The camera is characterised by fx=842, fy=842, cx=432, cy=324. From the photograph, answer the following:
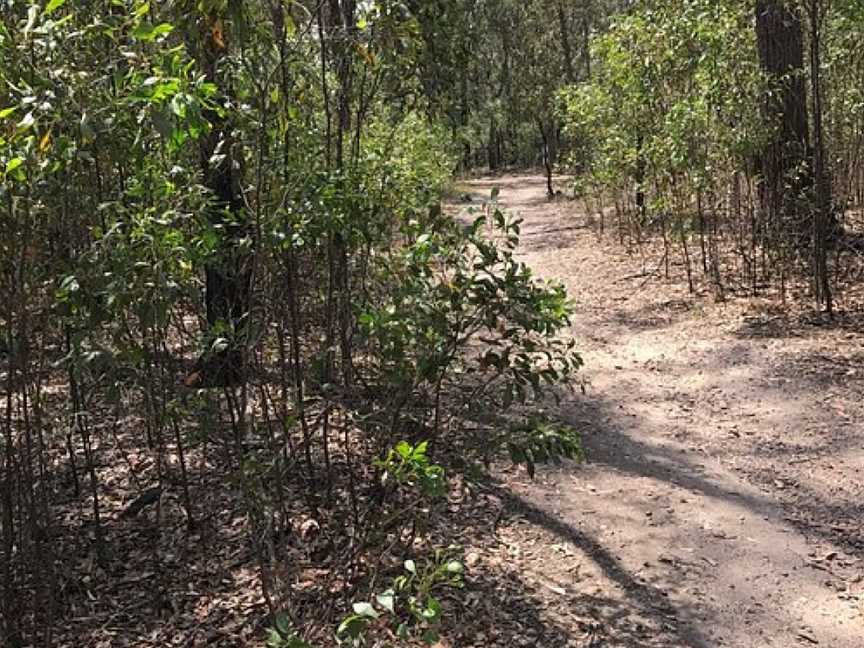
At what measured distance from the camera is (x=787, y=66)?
9.49 metres

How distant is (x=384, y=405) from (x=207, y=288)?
2.45 m

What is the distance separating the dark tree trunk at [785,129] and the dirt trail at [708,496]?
4.87 ft

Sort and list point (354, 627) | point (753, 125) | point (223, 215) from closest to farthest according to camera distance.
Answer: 1. point (354, 627)
2. point (223, 215)
3. point (753, 125)

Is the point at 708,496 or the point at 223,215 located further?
the point at 708,496

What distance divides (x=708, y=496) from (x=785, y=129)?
6133 millimetres

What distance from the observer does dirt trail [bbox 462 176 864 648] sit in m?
4.02

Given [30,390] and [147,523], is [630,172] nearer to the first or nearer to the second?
[147,523]

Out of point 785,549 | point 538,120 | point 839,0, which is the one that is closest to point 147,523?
point 785,549

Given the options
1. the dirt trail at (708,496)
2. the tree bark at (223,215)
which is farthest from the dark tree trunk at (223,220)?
the dirt trail at (708,496)

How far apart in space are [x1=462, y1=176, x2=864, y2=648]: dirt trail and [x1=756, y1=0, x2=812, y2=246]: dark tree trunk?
4.87ft

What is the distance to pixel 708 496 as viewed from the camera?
→ 520 centimetres

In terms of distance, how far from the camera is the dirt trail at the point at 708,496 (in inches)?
158

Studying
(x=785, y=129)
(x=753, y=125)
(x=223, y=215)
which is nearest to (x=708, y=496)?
(x=223, y=215)

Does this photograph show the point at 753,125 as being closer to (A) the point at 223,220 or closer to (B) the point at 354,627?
(A) the point at 223,220
